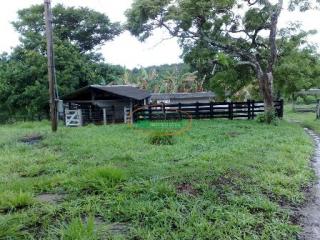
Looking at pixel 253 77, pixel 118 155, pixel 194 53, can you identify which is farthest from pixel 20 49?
pixel 118 155

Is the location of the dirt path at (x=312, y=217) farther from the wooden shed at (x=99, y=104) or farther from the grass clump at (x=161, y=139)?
the wooden shed at (x=99, y=104)

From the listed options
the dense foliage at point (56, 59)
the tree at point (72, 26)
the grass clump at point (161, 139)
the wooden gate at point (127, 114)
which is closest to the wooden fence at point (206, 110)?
the wooden gate at point (127, 114)

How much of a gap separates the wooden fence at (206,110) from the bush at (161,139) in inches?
306

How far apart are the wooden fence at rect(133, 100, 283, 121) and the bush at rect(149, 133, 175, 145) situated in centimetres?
776

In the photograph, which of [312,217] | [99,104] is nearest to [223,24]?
[99,104]

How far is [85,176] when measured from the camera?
4.95m

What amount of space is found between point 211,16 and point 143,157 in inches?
412

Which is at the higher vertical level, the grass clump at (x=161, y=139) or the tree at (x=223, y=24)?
the tree at (x=223, y=24)

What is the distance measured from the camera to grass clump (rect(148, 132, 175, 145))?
8688mm

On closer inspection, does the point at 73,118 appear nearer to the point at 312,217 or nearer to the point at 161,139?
the point at 161,139

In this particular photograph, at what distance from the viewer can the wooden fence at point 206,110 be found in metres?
16.9

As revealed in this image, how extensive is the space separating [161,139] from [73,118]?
468 inches

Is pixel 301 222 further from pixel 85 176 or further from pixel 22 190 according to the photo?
pixel 22 190

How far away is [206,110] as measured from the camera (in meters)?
17.3
